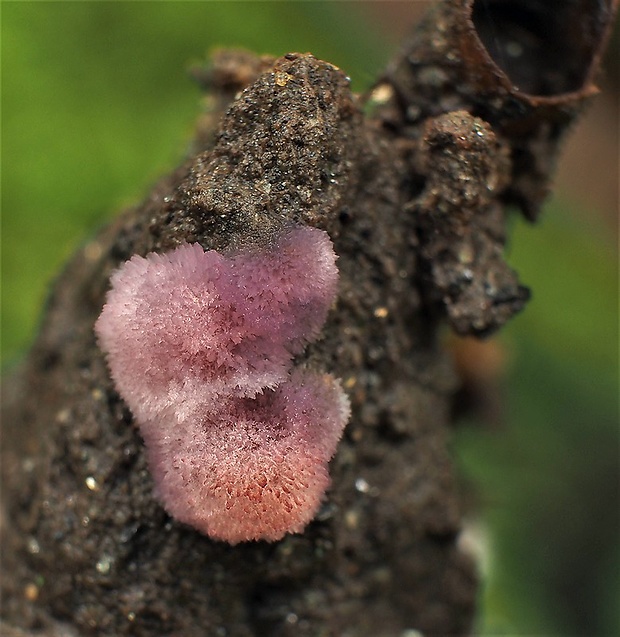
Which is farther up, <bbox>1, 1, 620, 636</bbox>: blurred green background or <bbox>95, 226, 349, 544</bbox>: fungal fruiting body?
<bbox>95, 226, 349, 544</bbox>: fungal fruiting body

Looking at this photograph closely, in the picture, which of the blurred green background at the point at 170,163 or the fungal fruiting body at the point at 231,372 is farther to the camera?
the blurred green background at the point at 170,163

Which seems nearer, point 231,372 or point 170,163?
point 231,372

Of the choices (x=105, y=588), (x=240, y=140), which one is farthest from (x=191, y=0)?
(x=105, y=588)

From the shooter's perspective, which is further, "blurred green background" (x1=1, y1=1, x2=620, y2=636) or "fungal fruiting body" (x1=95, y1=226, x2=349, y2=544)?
"blurred green background" (x1=1, y1=1, x2=620, y2=636)

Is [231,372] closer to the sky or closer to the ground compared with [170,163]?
closer to the sky

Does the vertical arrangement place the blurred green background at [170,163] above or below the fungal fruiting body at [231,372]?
below
